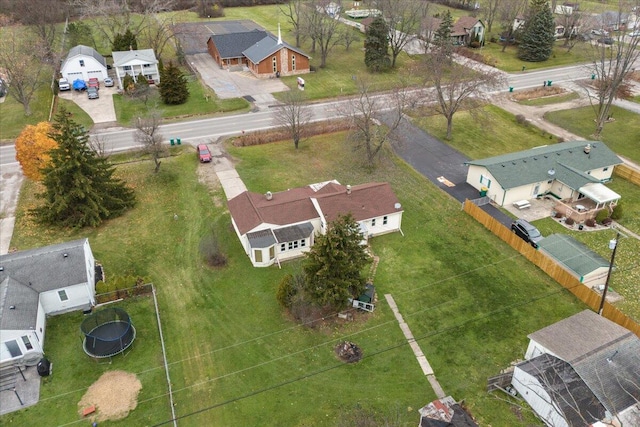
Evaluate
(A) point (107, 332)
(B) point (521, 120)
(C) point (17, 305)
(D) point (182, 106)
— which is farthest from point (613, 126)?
(C) point (17, 305)

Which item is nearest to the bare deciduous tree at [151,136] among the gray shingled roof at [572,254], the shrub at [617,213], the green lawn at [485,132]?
the green lawn at [485,132]

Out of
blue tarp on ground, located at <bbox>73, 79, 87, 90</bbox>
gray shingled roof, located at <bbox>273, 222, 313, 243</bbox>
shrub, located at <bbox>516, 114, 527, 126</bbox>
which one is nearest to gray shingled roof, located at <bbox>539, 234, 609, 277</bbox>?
gray shingled roof, located at <bbox>273, 222, 313, 243</bbox>

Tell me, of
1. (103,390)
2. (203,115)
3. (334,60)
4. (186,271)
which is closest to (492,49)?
(334,60)

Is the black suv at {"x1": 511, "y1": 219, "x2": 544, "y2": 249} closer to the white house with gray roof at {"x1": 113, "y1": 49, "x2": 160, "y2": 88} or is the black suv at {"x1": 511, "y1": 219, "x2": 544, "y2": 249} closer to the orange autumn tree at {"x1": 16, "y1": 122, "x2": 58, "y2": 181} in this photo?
the orange autumn tree at {"x1": 16, "y1": 122, "x2": 58, "y2": 181}

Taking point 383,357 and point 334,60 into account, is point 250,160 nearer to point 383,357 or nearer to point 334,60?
point 383,357

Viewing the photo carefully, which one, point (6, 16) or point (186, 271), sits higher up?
point (6, 16)

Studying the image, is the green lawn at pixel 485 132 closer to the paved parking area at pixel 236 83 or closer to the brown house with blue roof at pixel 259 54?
the paved parking area at pixel 236 83

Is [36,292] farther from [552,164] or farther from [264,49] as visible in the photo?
[264,49]
